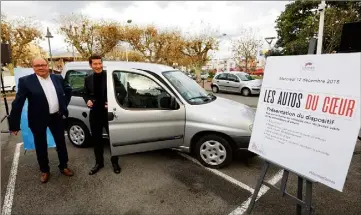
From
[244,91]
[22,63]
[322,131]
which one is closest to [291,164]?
[322,131]

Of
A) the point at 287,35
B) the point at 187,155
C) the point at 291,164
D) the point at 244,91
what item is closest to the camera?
the point at 291,164

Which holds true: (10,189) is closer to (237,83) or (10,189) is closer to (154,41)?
(237,83)

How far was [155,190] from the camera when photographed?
3238mm

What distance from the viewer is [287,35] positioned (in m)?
21.9

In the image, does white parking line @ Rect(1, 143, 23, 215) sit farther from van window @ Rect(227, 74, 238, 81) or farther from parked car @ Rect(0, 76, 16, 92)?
parked car @ Rect(0, 76, 16, 92)

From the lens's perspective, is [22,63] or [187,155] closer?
[187,155]

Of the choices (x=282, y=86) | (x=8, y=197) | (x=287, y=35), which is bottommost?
(x=8, y=197)

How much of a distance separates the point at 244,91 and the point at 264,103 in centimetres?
1208

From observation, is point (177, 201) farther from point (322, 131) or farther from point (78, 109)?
point (78, 109)

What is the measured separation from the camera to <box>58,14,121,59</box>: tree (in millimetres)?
23188

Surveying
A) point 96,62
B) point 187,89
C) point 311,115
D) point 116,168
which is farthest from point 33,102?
point 311,115

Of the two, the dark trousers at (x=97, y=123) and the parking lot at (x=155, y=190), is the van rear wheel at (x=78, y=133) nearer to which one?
the parking lot at (x=155, y=190)

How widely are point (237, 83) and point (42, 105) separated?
41.0 feet

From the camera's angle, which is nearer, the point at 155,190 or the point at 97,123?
the point at 155,190
